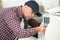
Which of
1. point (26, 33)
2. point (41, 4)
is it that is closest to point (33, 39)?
point (26, 33)

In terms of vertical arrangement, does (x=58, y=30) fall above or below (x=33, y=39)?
above

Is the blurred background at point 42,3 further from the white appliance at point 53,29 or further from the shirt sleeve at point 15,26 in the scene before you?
the white appliance at point 53,29

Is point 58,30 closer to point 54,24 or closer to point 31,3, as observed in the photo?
point 54,24

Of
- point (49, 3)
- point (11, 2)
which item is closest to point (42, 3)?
point (49, 3)

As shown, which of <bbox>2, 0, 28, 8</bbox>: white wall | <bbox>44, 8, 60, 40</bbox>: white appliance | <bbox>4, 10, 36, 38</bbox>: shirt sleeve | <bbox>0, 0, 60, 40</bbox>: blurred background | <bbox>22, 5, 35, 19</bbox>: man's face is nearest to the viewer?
<bbox>44, 8, 60, 40</bbox>: white appliance

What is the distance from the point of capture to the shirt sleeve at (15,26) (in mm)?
1634

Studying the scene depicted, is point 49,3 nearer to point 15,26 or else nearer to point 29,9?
point 29,9

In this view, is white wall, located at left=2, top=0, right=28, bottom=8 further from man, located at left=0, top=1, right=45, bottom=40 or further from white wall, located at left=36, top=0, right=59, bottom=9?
man, located at left=0, top=1, right=45, bottom=40

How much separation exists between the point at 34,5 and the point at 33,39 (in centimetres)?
36

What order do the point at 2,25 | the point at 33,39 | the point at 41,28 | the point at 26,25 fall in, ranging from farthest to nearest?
the point at 26,25 < the point at 2,25 < the point at 33,39 < the point at 41,28

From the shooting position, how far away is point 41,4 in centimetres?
228

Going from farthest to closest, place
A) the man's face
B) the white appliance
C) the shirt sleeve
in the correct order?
1. the man's face
2. the shirt sleeve
3. the white appliance

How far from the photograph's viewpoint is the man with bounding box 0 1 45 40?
1.64m

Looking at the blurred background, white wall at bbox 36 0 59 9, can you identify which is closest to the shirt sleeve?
the blurred background
